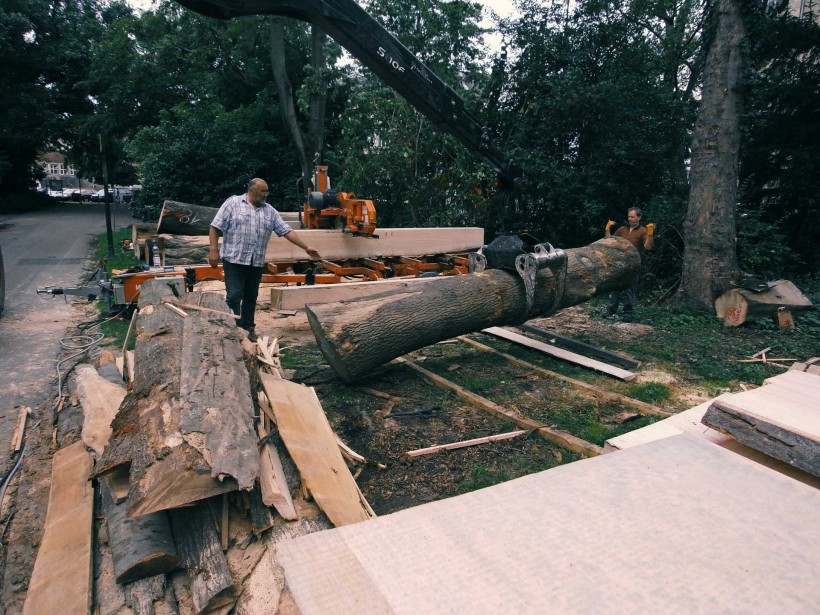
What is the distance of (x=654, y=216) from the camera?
9547 mm

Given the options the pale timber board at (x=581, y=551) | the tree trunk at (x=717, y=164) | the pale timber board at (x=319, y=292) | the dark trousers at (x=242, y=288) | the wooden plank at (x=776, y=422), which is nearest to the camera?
the pale timber board at (x=581, y=551)

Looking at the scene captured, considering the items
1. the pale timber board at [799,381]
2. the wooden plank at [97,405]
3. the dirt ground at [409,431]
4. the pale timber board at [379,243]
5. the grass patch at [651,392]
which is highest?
the pale timber board at [379,243]

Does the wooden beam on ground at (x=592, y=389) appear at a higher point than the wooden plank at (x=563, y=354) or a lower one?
lower

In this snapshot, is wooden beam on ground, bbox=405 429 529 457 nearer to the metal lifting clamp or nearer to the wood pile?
the wood pile

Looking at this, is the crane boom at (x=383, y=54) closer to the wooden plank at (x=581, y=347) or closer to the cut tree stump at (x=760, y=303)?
the wooden plank at (x=581, y=347)

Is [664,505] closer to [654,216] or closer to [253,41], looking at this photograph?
[654,216]

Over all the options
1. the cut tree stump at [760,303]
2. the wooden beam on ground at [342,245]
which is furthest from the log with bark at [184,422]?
the cut tree stump at [760,303]

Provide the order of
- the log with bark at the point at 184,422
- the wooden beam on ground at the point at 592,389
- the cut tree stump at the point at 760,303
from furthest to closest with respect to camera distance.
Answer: the cut tree stump at the point at 760,303
the wooden beam on ground at the point at 592,389
the log with bark at the point at 184,422

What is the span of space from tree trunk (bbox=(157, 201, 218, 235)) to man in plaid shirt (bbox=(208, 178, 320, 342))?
161 inches

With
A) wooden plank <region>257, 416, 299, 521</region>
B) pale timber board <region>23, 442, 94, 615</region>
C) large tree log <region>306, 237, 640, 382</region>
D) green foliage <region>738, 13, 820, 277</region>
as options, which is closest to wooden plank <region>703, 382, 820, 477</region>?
wooden plank <region>257, 416, 299, 521</region>

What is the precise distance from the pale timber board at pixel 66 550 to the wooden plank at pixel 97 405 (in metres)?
0.18

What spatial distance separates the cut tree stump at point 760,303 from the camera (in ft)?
23.7

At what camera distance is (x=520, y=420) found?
422 centimetres

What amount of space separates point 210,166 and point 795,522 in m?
17.4
